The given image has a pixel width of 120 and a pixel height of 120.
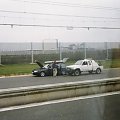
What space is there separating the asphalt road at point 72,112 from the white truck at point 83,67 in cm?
83

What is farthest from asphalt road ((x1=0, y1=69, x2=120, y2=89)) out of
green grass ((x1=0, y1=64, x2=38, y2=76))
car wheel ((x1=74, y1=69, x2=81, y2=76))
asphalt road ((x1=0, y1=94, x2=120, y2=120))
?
asphalt road ((x1=0, y1=94, x2=120, y2=120))

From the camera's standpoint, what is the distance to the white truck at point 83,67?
4.10m

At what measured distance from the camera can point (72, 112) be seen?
2.96 m

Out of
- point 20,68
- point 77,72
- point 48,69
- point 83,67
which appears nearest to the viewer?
point 20,68

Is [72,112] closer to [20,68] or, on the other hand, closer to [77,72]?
[20,68]

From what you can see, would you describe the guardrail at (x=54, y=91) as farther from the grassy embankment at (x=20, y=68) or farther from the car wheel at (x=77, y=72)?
the car wheel at (x=77, y=72)

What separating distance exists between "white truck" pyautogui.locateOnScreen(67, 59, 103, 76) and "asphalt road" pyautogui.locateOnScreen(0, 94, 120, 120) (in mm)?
831

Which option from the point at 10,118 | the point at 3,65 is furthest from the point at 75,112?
the point at 3,65

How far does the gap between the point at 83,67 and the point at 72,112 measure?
134 centimetres

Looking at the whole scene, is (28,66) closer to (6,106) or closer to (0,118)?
(6,106)

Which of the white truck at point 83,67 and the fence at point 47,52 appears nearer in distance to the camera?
the fence at point 47,52

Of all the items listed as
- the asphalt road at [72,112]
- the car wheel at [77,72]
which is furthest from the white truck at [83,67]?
the asphalt road at [72,112]

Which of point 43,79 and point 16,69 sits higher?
point 16,69

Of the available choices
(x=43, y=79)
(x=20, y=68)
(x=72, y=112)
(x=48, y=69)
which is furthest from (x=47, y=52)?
(x=72, y=112)
